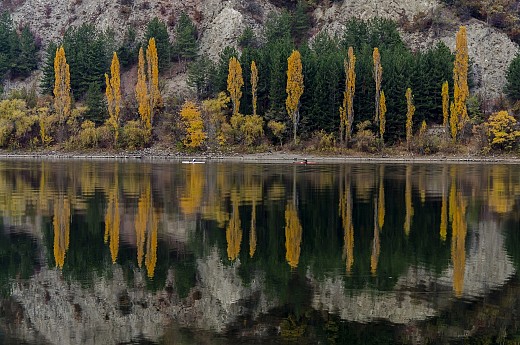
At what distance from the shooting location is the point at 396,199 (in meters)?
43.3

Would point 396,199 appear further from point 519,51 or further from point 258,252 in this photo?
point 519,51

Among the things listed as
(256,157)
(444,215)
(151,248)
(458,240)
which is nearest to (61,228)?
(151,248)

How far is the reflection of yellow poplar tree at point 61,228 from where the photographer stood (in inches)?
1037

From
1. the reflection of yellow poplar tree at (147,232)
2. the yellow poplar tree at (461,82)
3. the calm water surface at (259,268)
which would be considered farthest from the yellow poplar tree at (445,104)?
the reflection of yellow poplar tree at (147,232)

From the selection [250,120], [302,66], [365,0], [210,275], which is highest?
[365,0]

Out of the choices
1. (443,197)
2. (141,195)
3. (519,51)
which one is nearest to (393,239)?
(443,197)

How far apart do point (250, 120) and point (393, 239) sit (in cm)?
7875

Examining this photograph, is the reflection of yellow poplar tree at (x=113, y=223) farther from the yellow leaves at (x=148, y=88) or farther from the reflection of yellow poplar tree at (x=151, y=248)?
the yellow leaves at (x=148, y=88)

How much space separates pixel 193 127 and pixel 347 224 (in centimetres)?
7777

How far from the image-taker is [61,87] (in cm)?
11700

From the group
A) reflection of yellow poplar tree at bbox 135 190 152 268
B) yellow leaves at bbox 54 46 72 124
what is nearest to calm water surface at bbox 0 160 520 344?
reflection of yellow poplar tree at bbox 135 190 152 268

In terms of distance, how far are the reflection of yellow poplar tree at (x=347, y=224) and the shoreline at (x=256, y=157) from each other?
48512 millimetres

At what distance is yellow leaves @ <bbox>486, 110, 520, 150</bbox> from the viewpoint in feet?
318

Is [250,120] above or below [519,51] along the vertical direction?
below
